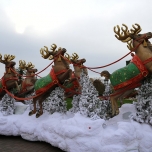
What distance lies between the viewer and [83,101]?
15.1 feet

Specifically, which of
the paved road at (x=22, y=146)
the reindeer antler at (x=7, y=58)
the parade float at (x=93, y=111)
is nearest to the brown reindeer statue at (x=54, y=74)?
the parade float at (x=93, y=111)

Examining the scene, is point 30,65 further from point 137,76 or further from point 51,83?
point 137,76

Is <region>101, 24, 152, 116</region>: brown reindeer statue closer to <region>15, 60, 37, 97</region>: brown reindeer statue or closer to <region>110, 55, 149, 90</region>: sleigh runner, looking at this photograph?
<region>110, 55, 149, 90</region>: sleigh runner

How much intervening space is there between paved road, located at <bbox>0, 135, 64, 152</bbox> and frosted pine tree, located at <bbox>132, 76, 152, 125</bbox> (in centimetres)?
201

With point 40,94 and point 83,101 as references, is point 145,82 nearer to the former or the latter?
point 83,101

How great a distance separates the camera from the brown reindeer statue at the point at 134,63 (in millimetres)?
4348

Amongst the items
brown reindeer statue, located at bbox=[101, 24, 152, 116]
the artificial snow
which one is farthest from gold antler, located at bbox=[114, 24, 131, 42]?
the artificial snow

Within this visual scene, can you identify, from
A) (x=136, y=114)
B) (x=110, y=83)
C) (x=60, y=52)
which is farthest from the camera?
(x=60, y=52)

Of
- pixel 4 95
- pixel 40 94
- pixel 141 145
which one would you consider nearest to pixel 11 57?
pixel 4 95

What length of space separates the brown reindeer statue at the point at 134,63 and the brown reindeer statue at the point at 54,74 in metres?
1.46

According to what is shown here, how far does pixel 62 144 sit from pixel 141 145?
160 centimetres

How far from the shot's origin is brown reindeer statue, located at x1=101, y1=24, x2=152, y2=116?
14.3 ft

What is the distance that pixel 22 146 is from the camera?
5496 mm

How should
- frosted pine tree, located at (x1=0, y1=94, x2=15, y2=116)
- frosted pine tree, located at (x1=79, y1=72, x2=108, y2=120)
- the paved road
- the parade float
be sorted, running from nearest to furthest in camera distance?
the parade float → frosted pine tree, located at (x1=79, y1=72, x2=108, y2=120) → the paved road → frosted pine tree, located at (x1=0, y1=94, x2=15, y2=116)
